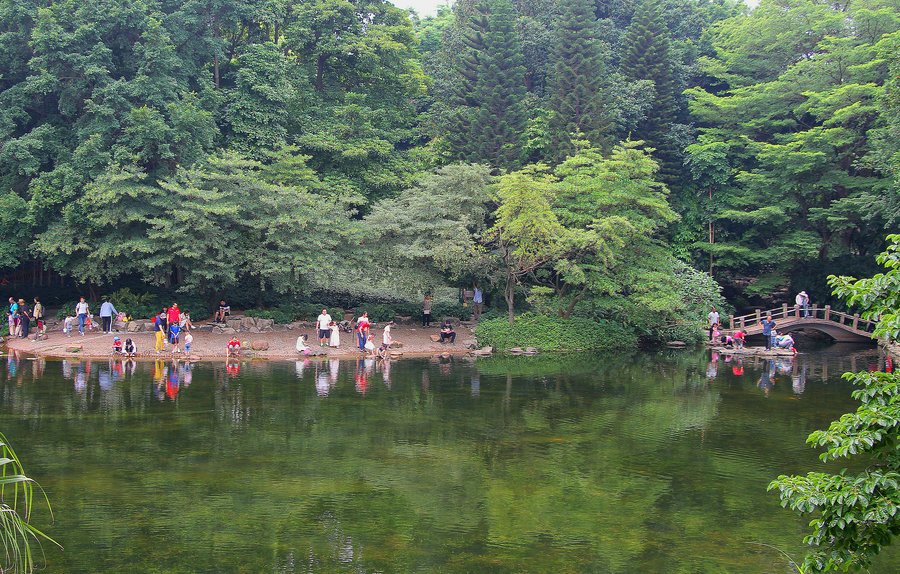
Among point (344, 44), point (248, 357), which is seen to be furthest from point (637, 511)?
point (344, 44)

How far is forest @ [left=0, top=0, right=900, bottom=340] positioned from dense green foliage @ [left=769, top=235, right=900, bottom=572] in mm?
19548

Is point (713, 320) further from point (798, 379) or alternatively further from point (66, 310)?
point (66, 310)

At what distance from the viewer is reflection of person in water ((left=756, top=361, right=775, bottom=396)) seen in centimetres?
1939

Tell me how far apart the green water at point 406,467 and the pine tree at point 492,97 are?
1889cm

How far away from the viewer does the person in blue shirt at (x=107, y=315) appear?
24719 mm

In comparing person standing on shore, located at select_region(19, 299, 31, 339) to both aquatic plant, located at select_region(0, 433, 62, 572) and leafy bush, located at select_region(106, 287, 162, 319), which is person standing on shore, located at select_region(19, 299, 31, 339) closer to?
leafy bush, located at select_region(106, 287, 162, 319)

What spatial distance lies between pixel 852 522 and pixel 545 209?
2055 centimetres

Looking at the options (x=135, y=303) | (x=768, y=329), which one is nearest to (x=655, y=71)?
(x=768, y=329)

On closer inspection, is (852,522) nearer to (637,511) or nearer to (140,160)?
(637,511)

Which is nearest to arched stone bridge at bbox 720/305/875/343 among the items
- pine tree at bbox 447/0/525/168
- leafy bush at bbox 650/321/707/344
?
leafy bush at bbox 650/321/707/344

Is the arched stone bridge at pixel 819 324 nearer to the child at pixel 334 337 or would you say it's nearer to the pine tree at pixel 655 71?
the pine tree at pixel 655 71

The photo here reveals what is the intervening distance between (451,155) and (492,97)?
3.78 meters

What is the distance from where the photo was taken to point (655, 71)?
37.6 meters

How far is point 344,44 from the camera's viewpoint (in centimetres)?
3422
